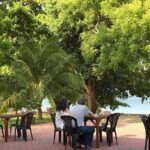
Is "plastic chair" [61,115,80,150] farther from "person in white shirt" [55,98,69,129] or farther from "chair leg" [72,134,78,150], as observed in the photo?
"person in white shirt" [55,98,69,129]

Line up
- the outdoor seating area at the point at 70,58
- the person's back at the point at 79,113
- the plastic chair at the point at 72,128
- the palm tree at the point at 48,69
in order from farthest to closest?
the palm tree at the point at 48,69
the outdoor seating area at the point at 70,58
the person's back at the point at 79,113
the plastic chair at the point at 72,128

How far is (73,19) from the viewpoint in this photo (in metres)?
22.7

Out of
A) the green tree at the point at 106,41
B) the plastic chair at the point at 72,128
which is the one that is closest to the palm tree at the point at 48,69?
the green tree at the point at 106,41

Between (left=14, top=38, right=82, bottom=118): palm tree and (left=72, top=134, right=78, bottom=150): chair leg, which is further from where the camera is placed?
(left=14, top=38, right=82, bottom=118): palm tree

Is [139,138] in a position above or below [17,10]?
below

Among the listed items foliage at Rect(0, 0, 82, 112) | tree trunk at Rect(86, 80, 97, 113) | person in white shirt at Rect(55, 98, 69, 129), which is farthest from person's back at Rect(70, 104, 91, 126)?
tree trunk at Rect(86, 80, 97, 113)

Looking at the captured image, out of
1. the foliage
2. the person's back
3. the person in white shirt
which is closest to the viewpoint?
the person's back

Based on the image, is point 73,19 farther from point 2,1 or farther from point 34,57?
point 2,1

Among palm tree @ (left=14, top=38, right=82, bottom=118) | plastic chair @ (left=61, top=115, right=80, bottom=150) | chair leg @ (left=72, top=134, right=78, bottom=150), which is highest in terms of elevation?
palm tree @ (left=14, top=38, right=82, bottom=118)

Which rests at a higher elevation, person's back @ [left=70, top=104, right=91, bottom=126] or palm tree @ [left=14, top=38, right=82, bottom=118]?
palm tree @ [left=14, top=38, right=82, bottom=118]

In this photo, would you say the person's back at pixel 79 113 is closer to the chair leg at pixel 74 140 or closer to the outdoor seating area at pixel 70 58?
the chair leg at pixel 74 140

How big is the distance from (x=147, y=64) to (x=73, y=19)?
5234 millimetres

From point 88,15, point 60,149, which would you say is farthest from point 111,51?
point 60,149

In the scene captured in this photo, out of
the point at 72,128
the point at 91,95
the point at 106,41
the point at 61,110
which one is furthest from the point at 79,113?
the point at 91,95
